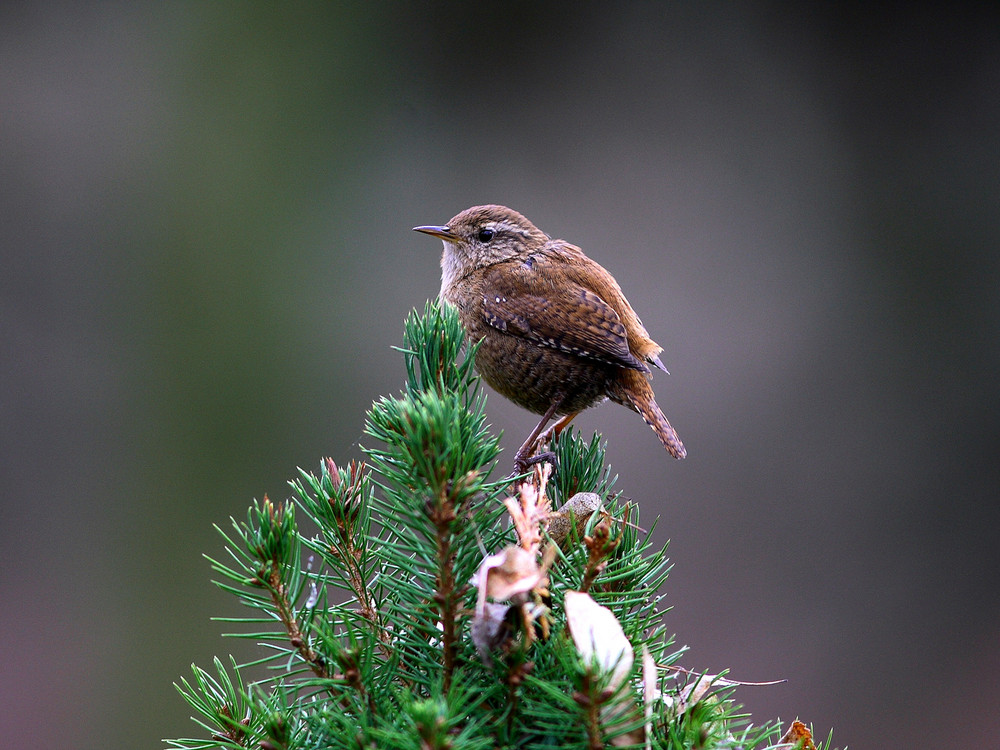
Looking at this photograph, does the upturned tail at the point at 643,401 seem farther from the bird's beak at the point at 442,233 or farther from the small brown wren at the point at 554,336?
the bird's beak at the point at 442,233

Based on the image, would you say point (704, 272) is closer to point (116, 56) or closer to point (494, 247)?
point (494, 247)

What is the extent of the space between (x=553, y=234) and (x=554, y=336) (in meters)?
2.56

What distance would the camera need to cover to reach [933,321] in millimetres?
4844

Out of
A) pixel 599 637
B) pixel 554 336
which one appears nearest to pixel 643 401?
pixel 554 336

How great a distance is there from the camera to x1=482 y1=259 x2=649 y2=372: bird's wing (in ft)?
7.25

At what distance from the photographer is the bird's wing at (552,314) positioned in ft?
7.25

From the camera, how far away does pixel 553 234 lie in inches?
185

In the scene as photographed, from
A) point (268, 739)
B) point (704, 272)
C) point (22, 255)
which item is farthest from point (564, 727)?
point (22, 255)

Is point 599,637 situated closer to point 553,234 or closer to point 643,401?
point 643,401

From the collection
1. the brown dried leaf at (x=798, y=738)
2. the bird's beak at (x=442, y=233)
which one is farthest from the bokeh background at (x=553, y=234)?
the brown dried leaf at (x=798, y=738)

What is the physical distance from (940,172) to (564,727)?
529 cm

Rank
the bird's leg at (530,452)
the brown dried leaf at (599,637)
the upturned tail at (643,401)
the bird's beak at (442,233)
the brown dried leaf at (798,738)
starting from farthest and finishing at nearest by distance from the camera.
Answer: the bird's beak at (442,233), the upturned tail at (643,401), the bird's leg at (530,452), the brown dried leaf at (798,738), the brown dried leaf at (599,637)

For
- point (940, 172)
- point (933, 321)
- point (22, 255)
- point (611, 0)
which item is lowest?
point (933, 321)

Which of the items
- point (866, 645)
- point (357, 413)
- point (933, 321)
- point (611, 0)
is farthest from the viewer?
point (611, 0)
